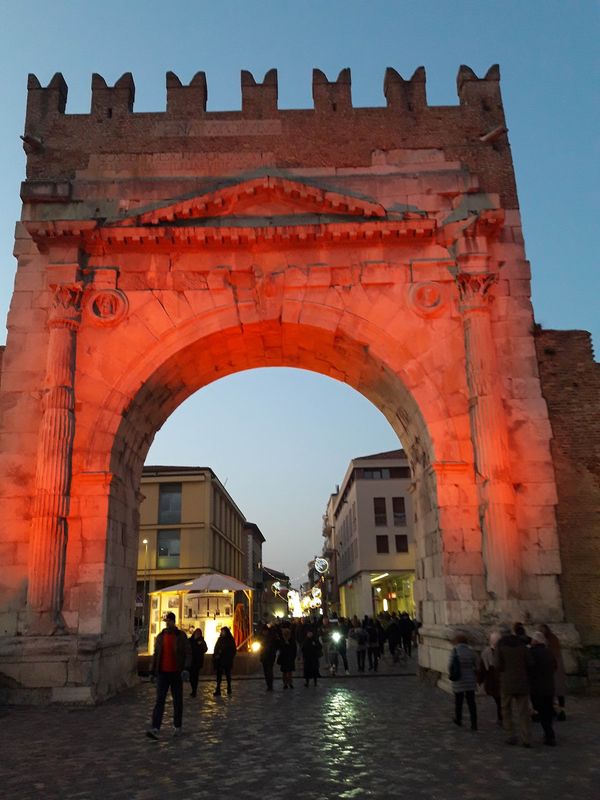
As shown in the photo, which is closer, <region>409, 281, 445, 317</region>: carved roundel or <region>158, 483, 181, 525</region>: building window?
<region>409, 281, 445, 317</region>: carved roundel

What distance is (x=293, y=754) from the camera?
7270 mm

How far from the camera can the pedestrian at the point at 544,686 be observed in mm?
7484

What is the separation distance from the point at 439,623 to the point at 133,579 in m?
6.72

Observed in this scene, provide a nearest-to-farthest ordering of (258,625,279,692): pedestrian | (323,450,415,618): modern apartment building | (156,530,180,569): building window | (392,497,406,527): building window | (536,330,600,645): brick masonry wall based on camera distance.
Answer: (536,330,600,645): brick masonry wall
(258,625,279,692): pedestrian
(156,530,180,569): building window
(323,450,415,618): modern apartment building
(392,497,406,527): building window

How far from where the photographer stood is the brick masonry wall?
485 inches

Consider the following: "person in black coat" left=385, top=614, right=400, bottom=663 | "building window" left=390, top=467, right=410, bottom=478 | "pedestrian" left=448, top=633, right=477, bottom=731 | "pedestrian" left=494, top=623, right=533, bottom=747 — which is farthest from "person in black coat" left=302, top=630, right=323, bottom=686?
"building window" left=390, top=467, right=410, bottom=478

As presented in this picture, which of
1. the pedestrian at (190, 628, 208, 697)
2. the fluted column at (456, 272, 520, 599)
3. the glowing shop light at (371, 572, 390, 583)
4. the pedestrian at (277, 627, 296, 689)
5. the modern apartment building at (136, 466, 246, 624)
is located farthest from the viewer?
the glowing shop light at (371, 572, 390, 583)

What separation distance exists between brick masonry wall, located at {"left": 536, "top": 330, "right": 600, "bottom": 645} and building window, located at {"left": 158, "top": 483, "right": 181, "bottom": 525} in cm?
3031

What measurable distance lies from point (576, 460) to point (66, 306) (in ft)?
34.1

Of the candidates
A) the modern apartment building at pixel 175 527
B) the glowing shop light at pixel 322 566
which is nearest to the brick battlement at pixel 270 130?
the modern apartment building at pixel 175 527

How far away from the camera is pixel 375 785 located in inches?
234

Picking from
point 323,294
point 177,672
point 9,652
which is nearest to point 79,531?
point 9,652

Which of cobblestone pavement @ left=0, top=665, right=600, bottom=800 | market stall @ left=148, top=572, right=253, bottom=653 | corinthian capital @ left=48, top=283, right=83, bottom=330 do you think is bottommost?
cobblestone pavement @ left=0, top=665, right=600, bottom=800

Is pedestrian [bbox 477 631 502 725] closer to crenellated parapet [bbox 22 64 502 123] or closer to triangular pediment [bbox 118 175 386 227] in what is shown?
triangular pediment [bbox 118 175 386 227]
